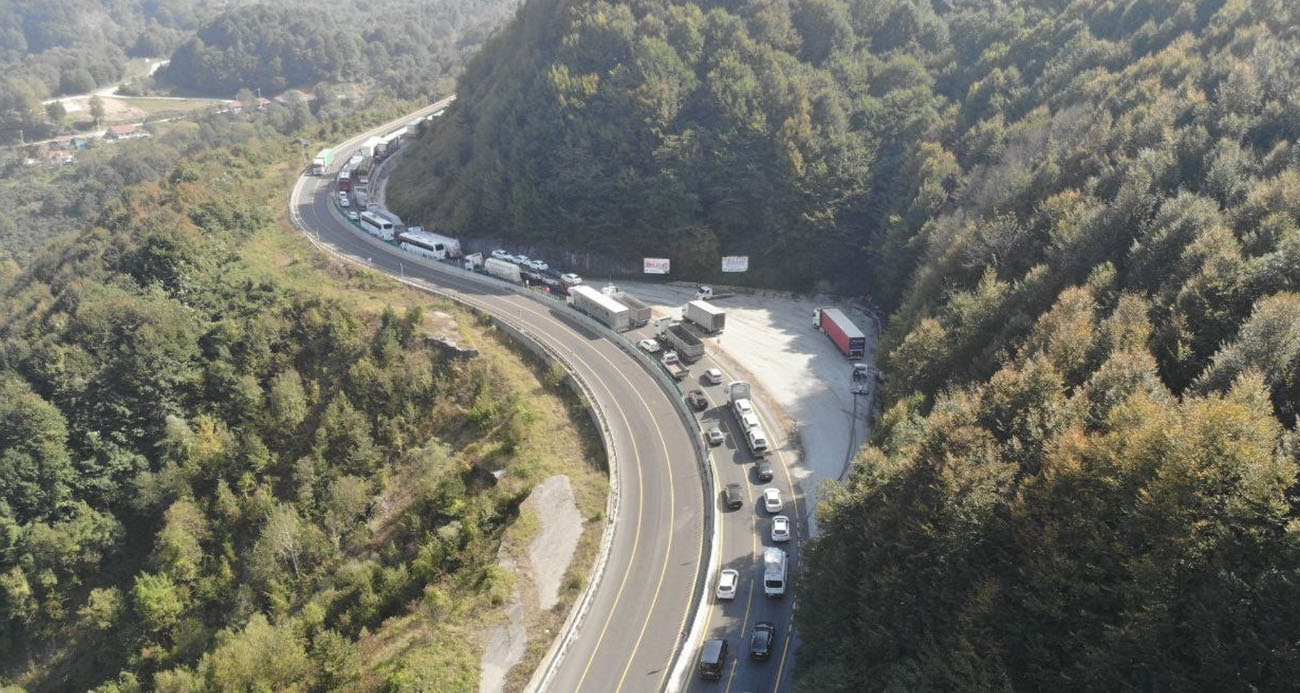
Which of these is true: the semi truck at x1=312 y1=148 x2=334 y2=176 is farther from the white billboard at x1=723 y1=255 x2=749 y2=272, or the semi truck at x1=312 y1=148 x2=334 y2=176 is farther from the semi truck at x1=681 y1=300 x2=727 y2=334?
the semi truck at x1=681 y1=300 x2=727 y2=334

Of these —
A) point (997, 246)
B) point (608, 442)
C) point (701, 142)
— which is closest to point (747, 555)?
point (608, 442)

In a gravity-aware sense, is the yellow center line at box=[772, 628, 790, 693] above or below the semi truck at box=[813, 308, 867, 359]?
below

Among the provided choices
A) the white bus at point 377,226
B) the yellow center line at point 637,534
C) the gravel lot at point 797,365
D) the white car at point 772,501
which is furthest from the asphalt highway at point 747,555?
the white bus at point 377,226

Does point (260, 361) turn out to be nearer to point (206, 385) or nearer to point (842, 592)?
point (206, 385)

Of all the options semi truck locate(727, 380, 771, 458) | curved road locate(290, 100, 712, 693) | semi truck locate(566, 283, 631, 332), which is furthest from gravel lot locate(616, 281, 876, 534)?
semi truck locate(566, 283, 631, 332)

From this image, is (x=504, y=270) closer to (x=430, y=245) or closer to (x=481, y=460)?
(x=430, y=245)

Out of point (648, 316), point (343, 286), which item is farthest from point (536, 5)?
point (648, 316)
